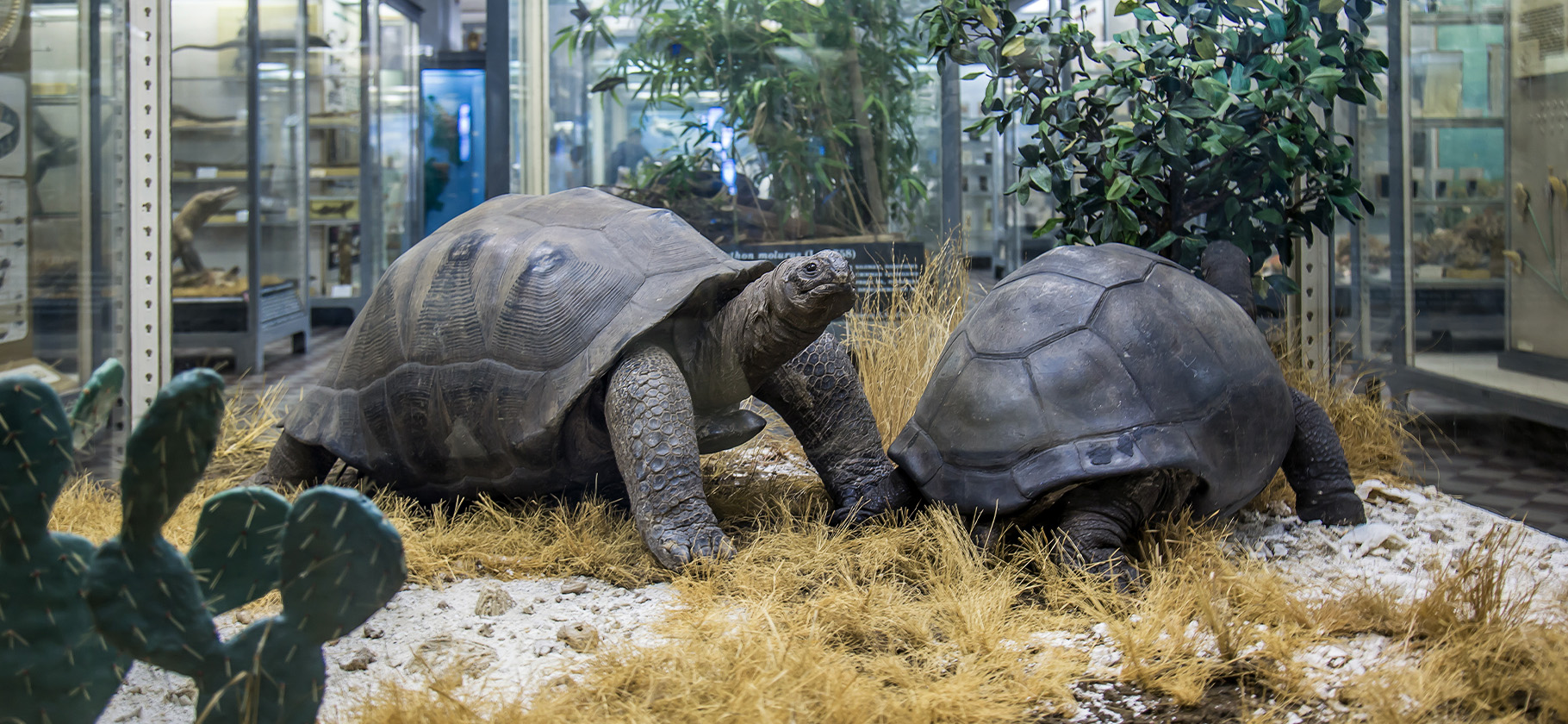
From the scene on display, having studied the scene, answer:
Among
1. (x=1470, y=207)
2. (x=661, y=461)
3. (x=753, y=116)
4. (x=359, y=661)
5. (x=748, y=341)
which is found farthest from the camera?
(x=753, y=116)

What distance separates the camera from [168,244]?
4.07 meters

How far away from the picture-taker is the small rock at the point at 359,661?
6.58ft

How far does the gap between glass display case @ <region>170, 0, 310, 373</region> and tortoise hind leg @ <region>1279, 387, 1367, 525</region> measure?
656cm

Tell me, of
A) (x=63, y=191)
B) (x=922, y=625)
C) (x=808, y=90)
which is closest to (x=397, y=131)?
(x=808, y=90)

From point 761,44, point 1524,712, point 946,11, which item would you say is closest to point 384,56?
point 761,44

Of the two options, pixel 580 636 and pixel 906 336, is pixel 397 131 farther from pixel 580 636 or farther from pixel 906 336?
pixel 580 636

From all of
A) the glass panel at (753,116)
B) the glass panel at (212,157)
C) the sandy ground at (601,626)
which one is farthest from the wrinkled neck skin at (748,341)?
the glass panel at (212,157)

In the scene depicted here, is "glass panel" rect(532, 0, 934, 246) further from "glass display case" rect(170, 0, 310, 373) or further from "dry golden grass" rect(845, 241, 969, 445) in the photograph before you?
"glass display case" rect(170, 0, 310, 373)

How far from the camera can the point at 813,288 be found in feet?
8.45

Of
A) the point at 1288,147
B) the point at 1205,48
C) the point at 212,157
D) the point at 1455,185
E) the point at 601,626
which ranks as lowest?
the point at 601,626

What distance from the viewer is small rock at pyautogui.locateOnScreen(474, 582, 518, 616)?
2361 millimetres

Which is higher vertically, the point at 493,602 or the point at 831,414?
the point at 831,414

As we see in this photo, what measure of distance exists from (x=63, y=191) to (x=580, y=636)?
3.20 meters

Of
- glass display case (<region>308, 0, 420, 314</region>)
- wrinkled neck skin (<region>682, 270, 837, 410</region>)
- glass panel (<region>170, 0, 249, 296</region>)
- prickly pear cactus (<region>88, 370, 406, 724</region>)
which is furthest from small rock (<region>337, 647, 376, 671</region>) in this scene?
glass display case (<region>308, 0, 420, 314</region>)
